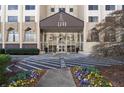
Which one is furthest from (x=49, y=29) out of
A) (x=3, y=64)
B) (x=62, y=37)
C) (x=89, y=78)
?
(x=3, y=64)

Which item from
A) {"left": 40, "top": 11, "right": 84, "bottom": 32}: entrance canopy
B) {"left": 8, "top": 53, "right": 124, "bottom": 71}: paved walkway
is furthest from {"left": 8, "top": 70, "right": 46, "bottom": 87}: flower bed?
{"left": 40, "top": 11, "right": 84, "bottom": 32}: entrance canopy

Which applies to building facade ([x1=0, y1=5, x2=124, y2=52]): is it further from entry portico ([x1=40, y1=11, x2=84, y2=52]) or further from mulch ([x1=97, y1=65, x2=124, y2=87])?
mulch ([x1=97, y1=65, x2=124, y2=87])

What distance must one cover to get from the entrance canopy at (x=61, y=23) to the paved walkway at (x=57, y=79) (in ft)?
14.4

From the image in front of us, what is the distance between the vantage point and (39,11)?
25016 millimetres

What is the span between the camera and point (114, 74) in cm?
1444

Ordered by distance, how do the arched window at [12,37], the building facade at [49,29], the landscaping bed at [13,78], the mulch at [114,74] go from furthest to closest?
1. the arched window at [12,37]
2. the building facade at [49,29]
3. the mulch at [114,74]
4. the landscaping bed at [13,78]

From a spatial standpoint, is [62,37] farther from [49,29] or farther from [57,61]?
[57,61]

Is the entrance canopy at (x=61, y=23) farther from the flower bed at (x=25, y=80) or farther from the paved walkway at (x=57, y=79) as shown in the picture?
the flower bed at (x=25, y=80)

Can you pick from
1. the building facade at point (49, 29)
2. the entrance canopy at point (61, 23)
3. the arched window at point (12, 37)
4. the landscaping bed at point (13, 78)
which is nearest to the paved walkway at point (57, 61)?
the building facade at point (49, 29)

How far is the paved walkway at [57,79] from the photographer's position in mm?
13484

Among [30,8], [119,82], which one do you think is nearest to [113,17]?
[119,82]

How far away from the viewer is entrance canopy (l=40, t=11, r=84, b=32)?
66.1 feet

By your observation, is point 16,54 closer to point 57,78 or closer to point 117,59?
point 57,78

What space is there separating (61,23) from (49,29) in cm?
124
